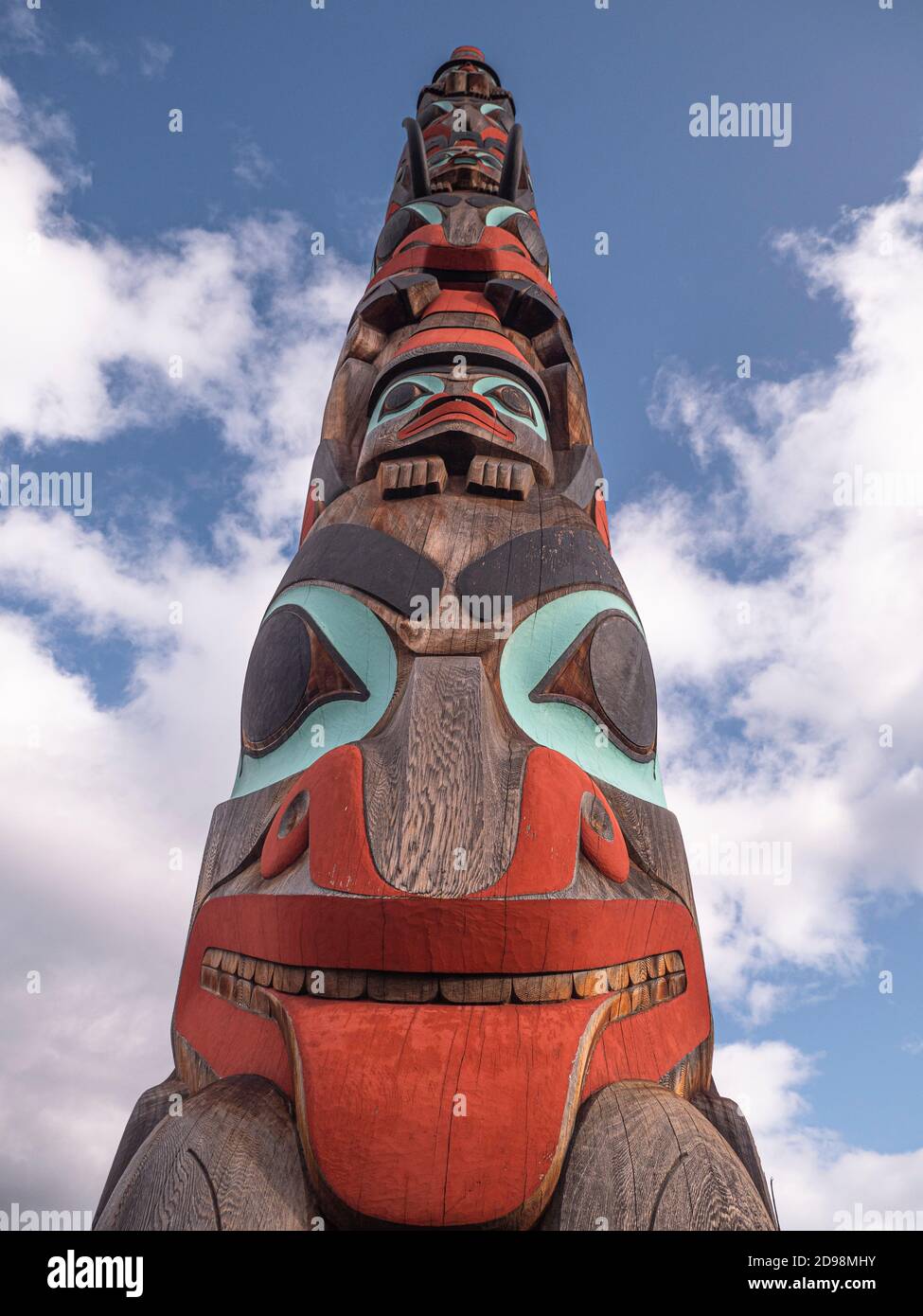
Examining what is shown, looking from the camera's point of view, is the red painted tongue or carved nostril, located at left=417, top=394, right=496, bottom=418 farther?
carved nostril, located at left=417, top=394, right=496, bottom=418

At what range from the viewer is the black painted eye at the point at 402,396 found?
4.23m

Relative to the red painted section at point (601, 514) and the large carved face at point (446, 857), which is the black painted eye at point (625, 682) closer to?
the large carved face at point (446, 857)

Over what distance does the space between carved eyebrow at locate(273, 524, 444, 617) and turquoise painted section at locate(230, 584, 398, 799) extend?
0.08 metres

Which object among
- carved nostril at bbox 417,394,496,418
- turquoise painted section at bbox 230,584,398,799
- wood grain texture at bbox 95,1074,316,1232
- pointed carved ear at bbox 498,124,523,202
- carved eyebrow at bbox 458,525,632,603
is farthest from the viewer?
pointed carved ear at bbox 498,124,523,202

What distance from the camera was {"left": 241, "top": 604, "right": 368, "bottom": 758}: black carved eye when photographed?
2971 millimetres

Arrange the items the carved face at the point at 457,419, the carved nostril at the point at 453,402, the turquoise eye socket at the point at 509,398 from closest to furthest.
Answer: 1. the carved face at the point at 457,419
2. the carved nostril at the point at 453,402
3. the turquoise eye socket at the point at 509,398

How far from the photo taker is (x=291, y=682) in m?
3.00

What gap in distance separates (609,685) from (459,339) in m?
2.31

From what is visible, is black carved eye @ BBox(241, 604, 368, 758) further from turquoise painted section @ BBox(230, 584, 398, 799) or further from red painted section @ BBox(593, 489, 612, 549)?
red painted section @ BBox(593, 489, 612, 549)

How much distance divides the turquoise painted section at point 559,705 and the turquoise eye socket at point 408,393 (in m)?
1.53

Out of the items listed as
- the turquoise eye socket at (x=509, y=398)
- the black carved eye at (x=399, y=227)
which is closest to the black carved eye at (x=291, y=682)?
the turquoise eye socket at (x=509, y=398)

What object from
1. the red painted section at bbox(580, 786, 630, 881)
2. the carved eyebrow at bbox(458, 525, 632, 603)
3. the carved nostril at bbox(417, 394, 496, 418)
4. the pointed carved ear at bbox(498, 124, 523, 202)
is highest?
the pointed carved ear at bbox(498, 124, 523, 202)

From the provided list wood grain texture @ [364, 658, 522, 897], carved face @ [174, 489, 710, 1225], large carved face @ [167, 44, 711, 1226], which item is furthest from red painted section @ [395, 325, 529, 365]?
wood grain texture @ [364, 658, 522, 897]
